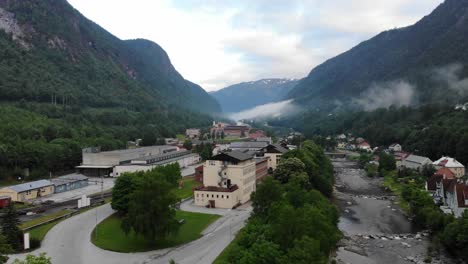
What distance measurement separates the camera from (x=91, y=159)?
8406 centimetres

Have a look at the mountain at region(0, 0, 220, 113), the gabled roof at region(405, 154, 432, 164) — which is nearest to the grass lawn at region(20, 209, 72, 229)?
the gabled roof at region(405, 154, 432, 164)

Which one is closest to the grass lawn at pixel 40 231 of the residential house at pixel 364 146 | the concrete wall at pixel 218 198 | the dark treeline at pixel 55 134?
the concrete wall at pixel 218 198

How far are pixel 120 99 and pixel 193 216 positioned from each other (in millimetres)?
142009

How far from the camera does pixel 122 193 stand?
46.6 metres

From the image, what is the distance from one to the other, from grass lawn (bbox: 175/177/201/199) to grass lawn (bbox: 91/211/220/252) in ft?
41.5

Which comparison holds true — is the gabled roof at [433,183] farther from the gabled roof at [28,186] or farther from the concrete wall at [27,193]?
the gabled roof at [28,186]

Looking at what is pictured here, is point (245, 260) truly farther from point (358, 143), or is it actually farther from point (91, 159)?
point (358, 143)

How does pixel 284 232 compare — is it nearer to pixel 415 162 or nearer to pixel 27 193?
pixel 27 193

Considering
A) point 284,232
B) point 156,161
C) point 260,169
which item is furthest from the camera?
point 156,161

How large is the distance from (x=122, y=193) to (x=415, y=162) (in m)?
65.8

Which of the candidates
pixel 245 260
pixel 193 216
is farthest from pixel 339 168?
pixel 245 260

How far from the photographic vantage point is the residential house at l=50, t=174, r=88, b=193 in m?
65.8

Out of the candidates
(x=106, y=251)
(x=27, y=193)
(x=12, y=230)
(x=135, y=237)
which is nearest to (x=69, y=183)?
(x=27, y=193)

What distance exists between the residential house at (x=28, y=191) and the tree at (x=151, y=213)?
28134 mm
